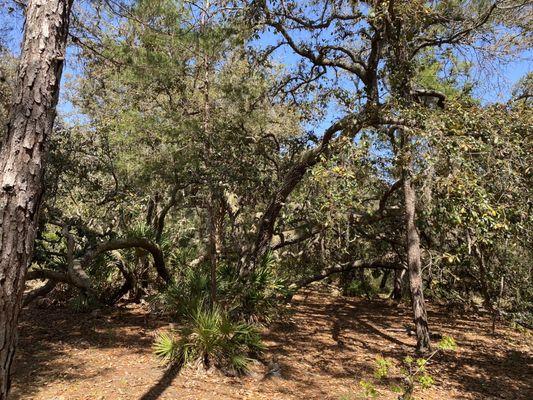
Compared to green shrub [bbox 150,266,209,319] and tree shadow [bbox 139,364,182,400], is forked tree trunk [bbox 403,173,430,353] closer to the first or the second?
green shrub [bbox 150,266,209,319]

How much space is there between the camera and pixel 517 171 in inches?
237

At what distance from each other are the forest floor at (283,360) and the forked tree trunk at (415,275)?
0.58 meters

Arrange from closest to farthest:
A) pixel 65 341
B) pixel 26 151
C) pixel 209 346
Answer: pixel 26 151 < pixel 209 346 < pixel 65 341

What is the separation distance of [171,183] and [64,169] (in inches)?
100

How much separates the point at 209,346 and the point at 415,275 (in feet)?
13.0

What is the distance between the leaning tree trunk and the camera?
2.83 meters

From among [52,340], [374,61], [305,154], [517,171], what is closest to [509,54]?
[374,61]

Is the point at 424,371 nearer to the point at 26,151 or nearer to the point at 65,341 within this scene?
the point at 26,151

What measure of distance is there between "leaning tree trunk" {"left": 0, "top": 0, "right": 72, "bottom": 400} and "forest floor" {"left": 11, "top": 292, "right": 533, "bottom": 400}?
3580 millimetres

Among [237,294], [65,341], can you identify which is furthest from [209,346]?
[65,341]

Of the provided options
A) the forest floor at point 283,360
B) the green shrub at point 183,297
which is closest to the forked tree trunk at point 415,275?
the forest floor at point 283,360

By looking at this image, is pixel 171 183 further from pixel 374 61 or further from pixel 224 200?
pixel 374 61

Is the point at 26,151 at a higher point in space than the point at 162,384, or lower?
higher

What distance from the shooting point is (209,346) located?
691 cm
